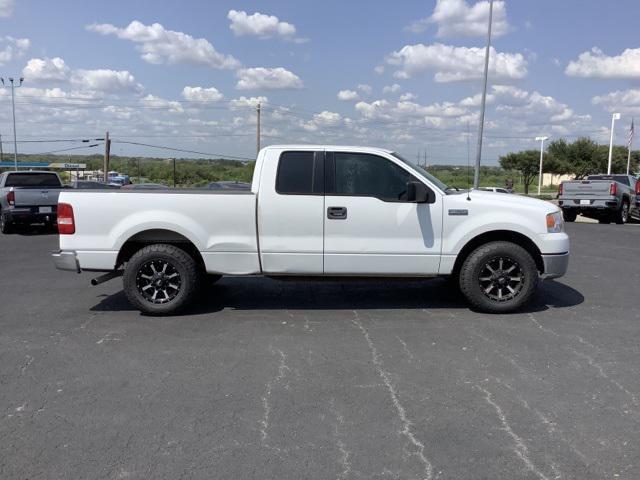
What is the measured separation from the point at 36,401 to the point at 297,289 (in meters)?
4.19

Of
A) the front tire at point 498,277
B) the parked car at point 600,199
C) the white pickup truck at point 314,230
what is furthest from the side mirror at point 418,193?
the parked car at point 600,199

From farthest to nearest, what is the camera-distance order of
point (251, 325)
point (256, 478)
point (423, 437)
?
point (251, 325), point (423, 437), point (256, 478)

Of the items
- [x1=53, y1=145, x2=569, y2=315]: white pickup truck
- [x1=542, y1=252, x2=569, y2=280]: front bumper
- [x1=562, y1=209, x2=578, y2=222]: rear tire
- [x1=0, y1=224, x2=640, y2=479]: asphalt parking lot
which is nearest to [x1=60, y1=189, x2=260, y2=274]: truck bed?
[x1=53, y1=145, x2=569, y2=315]: white pickup truck

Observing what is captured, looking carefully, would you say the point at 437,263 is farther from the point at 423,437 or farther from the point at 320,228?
the point at 423,437

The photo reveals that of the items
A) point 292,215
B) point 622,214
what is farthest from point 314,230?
point 622,214

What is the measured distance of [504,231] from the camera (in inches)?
258

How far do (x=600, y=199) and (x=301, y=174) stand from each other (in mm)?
16864

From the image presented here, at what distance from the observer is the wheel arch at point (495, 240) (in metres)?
6.54

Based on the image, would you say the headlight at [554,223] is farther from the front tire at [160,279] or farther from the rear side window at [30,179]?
the rear side window at [30,179]

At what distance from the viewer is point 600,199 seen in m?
20.0

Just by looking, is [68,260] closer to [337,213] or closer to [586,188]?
[337,213]

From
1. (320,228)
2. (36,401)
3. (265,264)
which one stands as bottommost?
(36,401)

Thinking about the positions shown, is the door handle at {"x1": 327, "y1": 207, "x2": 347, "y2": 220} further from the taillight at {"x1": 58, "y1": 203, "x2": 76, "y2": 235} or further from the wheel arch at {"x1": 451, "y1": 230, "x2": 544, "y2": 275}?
the taillight at {"x1": 58, "y1": 203, "x2": 76, "y2": 235}

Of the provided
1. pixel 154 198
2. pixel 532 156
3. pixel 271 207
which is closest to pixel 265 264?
pixel 271 207
